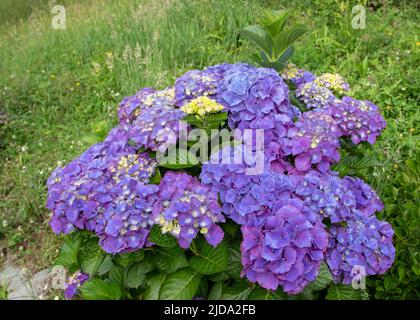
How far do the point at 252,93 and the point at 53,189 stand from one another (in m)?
0.79

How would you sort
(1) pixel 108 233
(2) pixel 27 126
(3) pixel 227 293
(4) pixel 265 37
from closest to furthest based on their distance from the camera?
(1) pixel 108 233, (3) pixel 227 293, (4) pixel 265 37, (2) pixel 27 126

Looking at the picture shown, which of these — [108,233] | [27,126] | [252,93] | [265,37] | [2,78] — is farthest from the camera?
[2,78]

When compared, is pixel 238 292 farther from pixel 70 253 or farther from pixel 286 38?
pixel 286 38

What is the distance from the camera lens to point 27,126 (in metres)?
4.13

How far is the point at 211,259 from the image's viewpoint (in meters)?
1.52

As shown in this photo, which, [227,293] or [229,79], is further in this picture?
[229,79]

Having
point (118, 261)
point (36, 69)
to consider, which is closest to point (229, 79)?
point (118, 261)

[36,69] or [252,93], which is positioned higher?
[252,93]

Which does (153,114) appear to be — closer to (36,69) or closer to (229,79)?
(229,79)

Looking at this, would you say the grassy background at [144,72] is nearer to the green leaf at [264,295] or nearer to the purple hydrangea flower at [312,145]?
the purple hydrangea flower at [312,145]

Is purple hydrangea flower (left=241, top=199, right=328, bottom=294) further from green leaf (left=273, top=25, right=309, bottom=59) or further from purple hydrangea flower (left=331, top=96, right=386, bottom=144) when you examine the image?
green leaf (left=273, top=25, right=309, bottom=59)

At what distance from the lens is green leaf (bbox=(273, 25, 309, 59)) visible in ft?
6.55

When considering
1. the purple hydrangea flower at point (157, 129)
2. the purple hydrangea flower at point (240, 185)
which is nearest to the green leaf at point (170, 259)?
the purple hydrangea flower at point (240, 185)

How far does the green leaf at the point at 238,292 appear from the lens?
156 cm
